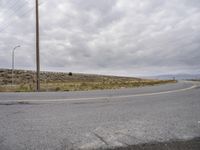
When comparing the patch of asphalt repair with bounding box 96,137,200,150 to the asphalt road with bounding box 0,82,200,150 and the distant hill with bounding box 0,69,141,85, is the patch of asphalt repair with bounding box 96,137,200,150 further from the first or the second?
the distant hill with bounding box 0,69,141,85

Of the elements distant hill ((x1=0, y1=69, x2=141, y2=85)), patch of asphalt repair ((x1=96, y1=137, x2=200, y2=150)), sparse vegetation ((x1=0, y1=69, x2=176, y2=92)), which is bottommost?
patch of asphalt repair ((x1=96, y1=137, x2=200, y2=150))

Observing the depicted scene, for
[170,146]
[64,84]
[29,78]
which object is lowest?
[170,146]

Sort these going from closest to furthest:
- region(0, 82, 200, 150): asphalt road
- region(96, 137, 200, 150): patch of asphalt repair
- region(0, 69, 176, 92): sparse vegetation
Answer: region(96, 137, 200, 150): patch of asphalt repair
region(0, 82, 200, 150): asphalt road
region(0, 69, 176, 92): sparse vegetation

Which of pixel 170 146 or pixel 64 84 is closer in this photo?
pixel 170 146

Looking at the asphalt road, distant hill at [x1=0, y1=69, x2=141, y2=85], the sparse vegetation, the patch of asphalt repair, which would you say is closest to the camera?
the patch of asphalt repair

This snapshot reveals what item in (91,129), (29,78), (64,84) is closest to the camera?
(91,129)

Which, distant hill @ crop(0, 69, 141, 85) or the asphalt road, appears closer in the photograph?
the asphalt road

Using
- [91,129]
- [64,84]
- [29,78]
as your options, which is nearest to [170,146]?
[91,129]

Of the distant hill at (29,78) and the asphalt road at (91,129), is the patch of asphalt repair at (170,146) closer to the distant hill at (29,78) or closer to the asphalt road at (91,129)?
the asphalt road at (91,129)

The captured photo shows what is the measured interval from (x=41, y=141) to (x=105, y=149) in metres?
1.41

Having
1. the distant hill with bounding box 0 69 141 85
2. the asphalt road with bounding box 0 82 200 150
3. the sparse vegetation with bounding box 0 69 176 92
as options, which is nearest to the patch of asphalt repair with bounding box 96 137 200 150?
the asphalt road with bounding box 0 82 200 150

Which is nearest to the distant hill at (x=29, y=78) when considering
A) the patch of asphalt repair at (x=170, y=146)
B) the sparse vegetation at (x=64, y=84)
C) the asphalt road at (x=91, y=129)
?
the sparse vegetation at (x=64, y=84)

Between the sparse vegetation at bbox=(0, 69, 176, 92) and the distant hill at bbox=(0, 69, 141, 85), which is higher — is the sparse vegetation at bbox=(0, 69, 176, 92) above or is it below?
below

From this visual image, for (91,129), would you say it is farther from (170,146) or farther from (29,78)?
(29,78)
